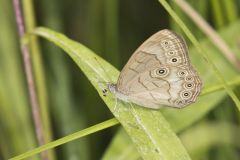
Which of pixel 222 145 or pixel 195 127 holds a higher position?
pixel 195 127

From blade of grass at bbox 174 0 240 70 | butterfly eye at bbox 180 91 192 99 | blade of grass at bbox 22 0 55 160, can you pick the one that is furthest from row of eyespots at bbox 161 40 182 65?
blade of grass at bbox 22 0 55 160

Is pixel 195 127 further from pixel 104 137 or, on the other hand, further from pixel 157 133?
pixel 157 133

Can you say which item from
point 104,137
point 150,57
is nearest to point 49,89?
point 104,137

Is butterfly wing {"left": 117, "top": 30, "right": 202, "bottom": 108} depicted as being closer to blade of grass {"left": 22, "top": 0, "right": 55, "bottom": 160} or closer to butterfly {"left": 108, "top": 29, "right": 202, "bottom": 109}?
butterfly {"left": 108, "top": 29, "right": 202, "bottom": 109}

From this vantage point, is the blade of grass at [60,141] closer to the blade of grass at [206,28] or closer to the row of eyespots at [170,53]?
the row of eyespots at [170,53]

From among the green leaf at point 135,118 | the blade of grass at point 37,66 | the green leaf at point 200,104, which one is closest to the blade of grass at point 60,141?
the green leaf at point 135,118
